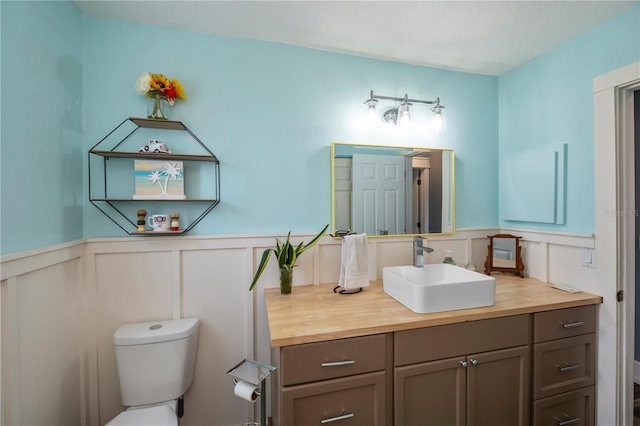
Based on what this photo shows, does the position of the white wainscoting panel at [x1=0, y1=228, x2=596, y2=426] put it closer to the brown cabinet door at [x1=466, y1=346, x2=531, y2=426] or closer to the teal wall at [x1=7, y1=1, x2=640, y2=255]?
the teal wall at [x1=7, y1=1, x2=640, y2=255]

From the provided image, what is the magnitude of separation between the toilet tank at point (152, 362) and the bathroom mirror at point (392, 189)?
41.9 inches

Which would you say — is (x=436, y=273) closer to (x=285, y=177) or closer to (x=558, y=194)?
(x=558, y=194)

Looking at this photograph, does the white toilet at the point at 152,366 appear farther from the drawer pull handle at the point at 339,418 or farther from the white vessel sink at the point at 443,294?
the white vessel sink at the point at 443,294

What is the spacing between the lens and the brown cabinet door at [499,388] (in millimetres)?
1229

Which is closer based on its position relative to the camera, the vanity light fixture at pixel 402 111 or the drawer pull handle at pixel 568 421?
the drawer pull handle at pixel 568 421

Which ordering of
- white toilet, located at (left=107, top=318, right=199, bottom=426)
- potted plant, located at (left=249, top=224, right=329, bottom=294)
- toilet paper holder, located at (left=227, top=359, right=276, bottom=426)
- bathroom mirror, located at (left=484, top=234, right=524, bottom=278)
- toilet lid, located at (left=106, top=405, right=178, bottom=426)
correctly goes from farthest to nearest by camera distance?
bathroom mirror, located at (left=484, top=234, right=524, bottom=278), potted plant, located at (left=249, top=224, right=329, bottom=294), white toilet, located at (left=107, top=318, right=199, bottom=426), toilet lid, located at (left=106, top=405, right=178, bottom=426), toilet paper holder, located at (left=227, top=359, right=276, bottom=426)

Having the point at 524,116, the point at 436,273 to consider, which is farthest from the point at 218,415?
the point at 524,116

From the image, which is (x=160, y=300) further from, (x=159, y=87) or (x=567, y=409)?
(x=567, y=409)

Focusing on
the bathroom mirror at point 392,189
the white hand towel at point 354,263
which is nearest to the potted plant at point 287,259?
the white hand towel at point 354,263

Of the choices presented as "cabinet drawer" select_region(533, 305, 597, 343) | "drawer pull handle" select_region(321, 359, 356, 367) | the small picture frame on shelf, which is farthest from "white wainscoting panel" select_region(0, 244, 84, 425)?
"cabinet drawer" select_region(533, 305, 597, 343)

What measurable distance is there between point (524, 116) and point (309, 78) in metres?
1.53

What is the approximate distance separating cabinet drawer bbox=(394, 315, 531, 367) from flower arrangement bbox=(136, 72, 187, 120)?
1623 millimetres

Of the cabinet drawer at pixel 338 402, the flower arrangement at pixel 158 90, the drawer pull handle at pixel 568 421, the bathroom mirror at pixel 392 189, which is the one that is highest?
the flower arrangement at pixel 158 90

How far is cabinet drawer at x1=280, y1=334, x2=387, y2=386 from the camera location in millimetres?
1015
